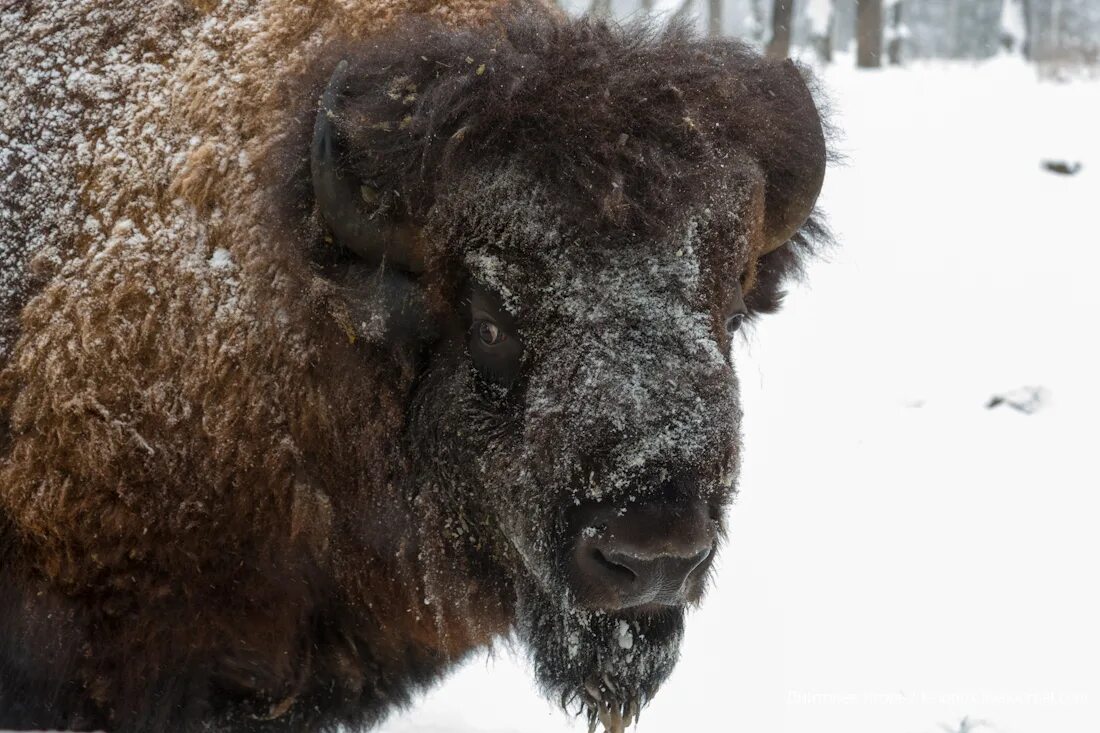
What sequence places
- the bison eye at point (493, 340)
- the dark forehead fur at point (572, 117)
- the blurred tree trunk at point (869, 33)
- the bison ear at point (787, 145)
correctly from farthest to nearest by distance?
1. the blurred tree trunk at point (869, 33)
2. the bison ear at point (787, 145)
3. the bison eye at point (493, 340)
4. the dark forehead fur at point (572, 117)

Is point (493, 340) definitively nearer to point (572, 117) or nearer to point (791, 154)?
point (572, 117)

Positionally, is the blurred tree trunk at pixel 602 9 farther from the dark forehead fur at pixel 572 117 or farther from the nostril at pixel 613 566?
the nostril at pixel 613 566

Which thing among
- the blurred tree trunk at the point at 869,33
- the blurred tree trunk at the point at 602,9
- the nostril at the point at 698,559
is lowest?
the blurred tree trunk at the point at 869,33

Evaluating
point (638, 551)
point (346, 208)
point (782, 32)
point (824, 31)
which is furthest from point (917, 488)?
point (824, 31)

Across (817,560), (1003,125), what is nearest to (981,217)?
(1003,125)

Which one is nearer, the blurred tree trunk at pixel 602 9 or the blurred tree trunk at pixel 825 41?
the blurred tree trunk at pixel 602 9

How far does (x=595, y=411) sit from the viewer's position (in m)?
2.49

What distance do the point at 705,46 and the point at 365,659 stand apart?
204 cm

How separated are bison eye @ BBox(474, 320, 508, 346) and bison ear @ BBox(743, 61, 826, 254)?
0.80m

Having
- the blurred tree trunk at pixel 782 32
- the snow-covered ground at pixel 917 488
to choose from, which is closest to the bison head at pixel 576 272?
the snow-covered ground at pixel 917 488

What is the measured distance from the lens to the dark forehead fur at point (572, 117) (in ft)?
8.48

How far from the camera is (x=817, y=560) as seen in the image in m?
5.67

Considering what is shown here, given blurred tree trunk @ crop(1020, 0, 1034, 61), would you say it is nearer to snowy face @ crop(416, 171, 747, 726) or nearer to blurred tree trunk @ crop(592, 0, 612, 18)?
blurred tree trunk @ crop(592, 0, 612, 18)

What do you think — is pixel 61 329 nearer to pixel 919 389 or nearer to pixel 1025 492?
pixel 1025 492
